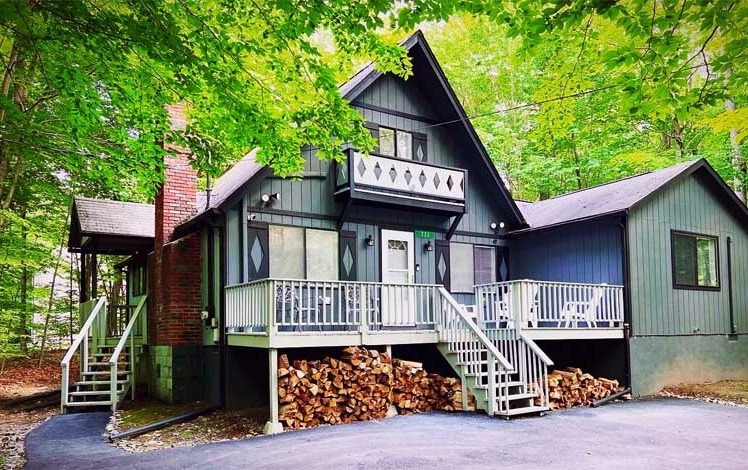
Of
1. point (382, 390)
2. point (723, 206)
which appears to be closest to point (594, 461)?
point (382, 390)

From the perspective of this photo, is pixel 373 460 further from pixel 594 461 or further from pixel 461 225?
pixel 461 225

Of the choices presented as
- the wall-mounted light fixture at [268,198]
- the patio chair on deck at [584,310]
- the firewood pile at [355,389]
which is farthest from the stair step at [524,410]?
the wall-mounted light fixture at [268,198]

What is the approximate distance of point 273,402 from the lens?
28.9 feet

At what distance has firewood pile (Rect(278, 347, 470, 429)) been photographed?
29.8 ft

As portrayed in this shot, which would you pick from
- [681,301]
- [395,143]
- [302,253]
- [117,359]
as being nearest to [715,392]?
[681,301]

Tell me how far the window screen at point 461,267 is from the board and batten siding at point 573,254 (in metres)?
1.43

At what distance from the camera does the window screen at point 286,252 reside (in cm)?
1140

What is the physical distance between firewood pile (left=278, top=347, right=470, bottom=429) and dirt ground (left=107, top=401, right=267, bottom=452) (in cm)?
73

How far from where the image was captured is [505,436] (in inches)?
318

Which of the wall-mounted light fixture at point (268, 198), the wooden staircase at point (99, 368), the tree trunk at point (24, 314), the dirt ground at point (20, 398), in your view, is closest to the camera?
the dirt ground at point (20, 398)

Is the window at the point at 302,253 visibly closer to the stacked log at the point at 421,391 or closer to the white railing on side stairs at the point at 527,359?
the stacked log at the point at 421,391

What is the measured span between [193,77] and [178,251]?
5.50 meters

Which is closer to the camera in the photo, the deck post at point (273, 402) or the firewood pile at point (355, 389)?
the deck post at point (273, 402)

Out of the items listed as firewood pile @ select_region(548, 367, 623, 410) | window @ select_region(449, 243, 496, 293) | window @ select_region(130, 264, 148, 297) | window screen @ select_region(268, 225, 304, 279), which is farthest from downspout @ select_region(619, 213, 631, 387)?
window @ select_region(130, 264, 148, 297)
